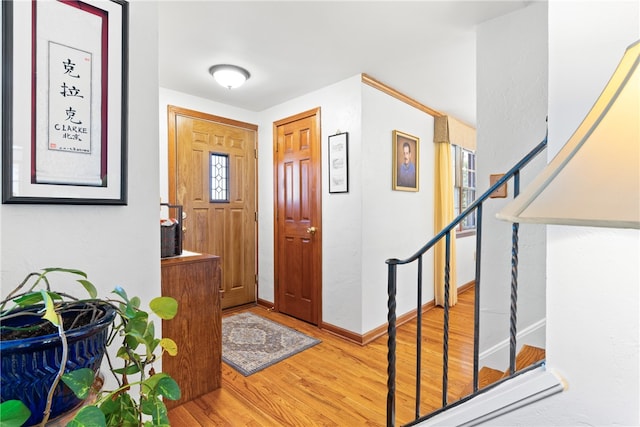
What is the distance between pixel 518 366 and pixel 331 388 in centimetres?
112

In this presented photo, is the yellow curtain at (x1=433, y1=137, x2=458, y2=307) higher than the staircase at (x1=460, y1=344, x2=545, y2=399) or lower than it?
higher

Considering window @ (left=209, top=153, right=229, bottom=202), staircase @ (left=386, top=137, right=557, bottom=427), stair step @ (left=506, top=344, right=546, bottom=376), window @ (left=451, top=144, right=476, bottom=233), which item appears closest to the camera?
staircase @ (left=386, top=137, right=557, bottom=427)

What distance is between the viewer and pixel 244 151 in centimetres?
365

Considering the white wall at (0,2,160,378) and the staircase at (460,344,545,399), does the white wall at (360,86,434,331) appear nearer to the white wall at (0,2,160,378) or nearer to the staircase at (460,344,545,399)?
the staircase at (460,344,545,399)

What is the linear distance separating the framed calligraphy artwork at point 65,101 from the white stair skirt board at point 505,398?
1.41 meters

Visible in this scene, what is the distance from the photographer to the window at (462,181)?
14.0ft

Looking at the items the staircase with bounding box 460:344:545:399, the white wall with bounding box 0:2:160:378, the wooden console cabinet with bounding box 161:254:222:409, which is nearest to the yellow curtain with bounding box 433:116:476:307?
the staircase with bounding box 460:344:545:399

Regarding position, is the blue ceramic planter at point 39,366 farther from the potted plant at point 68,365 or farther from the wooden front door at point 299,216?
the wooden front door at point 299,216

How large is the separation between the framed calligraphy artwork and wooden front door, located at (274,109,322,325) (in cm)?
210

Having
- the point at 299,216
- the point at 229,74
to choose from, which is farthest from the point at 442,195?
the point at 229,74

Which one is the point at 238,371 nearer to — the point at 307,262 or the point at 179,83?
the point at 307,262

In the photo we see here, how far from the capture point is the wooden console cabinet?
1.79 meters

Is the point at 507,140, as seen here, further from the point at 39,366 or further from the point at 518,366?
the point at 39,366

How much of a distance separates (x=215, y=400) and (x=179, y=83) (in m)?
2.66
